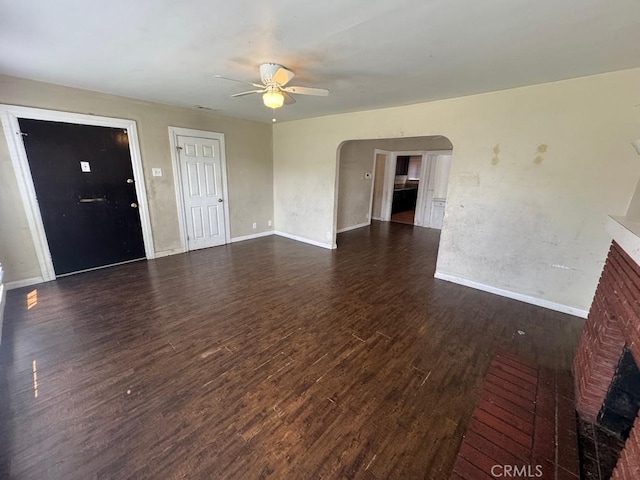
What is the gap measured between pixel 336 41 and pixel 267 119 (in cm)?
355

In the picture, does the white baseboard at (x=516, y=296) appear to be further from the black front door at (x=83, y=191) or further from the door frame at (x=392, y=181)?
the black front door at (x=83, y=191)

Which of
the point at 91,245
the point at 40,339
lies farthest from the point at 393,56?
the point at 91,245

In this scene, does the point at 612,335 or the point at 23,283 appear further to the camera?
the point at 23,283

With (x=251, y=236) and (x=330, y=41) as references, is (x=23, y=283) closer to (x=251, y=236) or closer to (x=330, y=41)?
(x=251, y=236)

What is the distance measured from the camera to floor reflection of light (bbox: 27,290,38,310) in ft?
9.74

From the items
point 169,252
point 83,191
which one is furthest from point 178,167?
point 169,252

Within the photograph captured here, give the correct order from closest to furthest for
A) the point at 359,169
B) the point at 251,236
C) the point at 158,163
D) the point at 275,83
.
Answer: the point at 275,83 < the point at 158,163 < the point at 251,236 < the point at 359,169

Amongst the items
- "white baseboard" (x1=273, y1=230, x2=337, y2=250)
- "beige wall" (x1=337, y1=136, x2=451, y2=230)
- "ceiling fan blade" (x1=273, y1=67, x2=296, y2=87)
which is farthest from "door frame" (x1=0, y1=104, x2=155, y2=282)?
A: "beige wall" (x1=337, y1=136, x2=451, y2=230)

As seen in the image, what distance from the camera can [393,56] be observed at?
7.22 ft

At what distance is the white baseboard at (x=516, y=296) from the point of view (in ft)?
9.96

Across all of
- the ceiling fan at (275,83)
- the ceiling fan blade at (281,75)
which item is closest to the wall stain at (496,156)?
the ceiling fan at (275,83)

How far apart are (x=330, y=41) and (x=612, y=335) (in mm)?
2699

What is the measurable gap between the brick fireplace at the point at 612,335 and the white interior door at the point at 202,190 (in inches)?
207

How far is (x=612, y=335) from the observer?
64.7 inches
